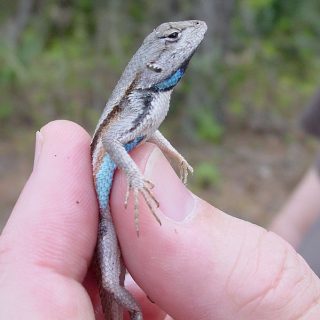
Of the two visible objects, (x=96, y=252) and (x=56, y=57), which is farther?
(x=56, y=57)

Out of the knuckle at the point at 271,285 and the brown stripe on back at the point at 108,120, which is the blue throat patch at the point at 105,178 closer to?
the brown stripe on back at the point at 108,120

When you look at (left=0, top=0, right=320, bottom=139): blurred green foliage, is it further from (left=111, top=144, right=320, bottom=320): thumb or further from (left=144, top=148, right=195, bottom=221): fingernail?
(left=111, top=144, right=320, bottom=320): thumb

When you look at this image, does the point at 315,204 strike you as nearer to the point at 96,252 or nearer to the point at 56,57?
the point at 96,252

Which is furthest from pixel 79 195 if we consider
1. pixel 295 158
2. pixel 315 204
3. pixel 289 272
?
pixel 295 158

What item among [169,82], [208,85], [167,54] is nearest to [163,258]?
[169,82]

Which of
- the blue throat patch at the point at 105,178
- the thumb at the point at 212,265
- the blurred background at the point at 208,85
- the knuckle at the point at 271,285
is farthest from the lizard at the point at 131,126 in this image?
the blurred background at the point at 208,85

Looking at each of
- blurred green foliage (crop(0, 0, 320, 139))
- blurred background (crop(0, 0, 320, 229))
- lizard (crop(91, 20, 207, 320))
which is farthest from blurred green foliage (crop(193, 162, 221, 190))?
lizard (crop(91, 20, 207, 320))

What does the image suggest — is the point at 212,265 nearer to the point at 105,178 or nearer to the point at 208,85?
the point at 105,178
